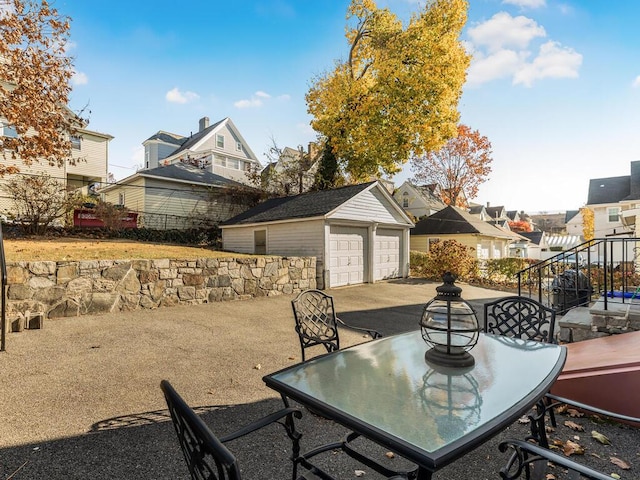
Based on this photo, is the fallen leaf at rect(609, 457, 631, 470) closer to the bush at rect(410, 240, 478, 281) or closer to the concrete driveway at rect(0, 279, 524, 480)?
the concrete driveway at rect(0, 279, 524, 480)

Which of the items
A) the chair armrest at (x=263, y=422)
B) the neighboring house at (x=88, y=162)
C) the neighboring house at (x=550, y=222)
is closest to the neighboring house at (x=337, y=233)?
the chair armrest at (x=263, y=422)

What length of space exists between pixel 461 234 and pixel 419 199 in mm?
10732

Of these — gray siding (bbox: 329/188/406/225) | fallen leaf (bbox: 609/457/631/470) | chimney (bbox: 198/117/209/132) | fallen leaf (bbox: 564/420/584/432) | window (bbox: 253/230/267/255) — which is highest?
chimney (bbox: 198/117/209/132)

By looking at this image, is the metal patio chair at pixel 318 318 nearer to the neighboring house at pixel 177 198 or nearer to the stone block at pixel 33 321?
the stone block at pixel 33 321

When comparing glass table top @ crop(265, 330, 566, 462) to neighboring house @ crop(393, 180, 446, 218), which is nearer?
glass table top @ crop(265, 330, 566, 462)

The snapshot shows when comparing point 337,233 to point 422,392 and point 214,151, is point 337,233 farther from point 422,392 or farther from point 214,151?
point 214,151

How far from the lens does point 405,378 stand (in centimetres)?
197

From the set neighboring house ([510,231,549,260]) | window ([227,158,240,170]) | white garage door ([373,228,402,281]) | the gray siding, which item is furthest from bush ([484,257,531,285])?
→ window ([227,158,240,170])

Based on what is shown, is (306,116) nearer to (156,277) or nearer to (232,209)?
(232,209)

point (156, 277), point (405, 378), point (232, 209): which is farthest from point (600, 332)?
point (232, 209)

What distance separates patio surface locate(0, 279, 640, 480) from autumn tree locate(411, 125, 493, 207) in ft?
85.7

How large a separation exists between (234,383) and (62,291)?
4636 mm

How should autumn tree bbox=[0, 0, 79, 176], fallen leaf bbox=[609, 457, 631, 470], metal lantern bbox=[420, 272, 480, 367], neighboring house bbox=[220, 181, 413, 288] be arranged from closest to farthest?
metal lantern bbox=[420, 272, 480, 367] → fallen leaf bbox=[609, 457, 631, 470] → autumn tree bbox=[0, 0, 79, 176] → neighboring house bbox=[220, 181, 413, 288]

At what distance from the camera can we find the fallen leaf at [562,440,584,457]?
2.46 m
